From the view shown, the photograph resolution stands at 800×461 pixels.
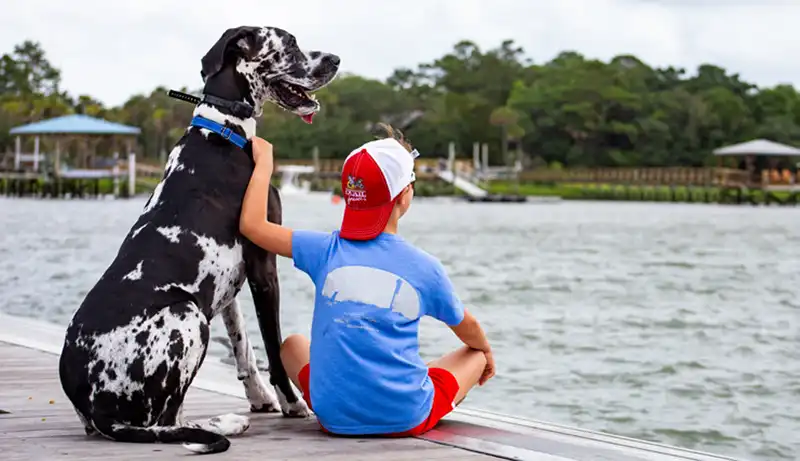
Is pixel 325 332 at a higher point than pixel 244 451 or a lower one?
higher

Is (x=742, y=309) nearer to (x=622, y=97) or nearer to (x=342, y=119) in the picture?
(x=622, y=97)

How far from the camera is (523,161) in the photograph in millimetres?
87438

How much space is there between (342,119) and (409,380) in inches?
3427

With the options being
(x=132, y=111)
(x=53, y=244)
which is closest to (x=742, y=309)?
(x=53, y=244)

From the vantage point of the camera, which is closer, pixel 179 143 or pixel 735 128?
pixel 179 143

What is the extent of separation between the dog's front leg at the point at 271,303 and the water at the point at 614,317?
3.80 meters

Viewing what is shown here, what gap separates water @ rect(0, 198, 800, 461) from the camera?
28.4ft

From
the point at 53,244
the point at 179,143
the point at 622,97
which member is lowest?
the point at 53,244

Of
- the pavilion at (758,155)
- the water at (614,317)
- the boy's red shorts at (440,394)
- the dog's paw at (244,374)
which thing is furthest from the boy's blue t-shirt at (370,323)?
the pavilion at (758,155)

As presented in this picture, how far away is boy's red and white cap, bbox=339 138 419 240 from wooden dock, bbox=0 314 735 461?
74 centimetres

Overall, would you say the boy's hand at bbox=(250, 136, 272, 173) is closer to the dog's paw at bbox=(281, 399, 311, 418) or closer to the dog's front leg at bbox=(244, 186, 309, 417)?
the dog's front leg at bbox=(244, 186, 309, 417)

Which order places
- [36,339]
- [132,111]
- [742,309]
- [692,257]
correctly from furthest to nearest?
[132,111], [692,257], [742,309], [36,339]

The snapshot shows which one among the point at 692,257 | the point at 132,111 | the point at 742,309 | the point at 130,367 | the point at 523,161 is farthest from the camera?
the point at 132,111

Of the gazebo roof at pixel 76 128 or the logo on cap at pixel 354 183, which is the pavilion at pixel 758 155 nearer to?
the gazebo roof at pixel 76 128
